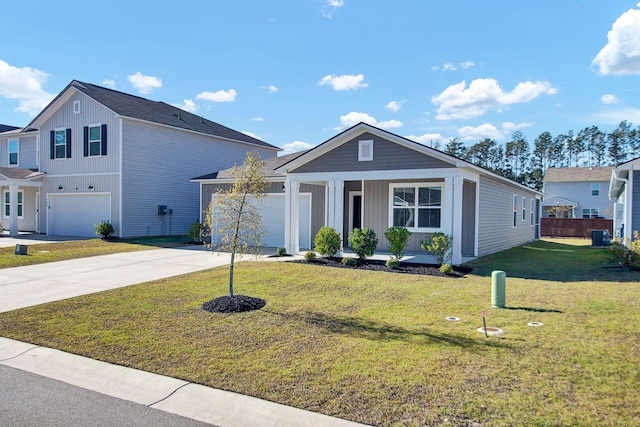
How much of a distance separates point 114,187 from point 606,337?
21.4m

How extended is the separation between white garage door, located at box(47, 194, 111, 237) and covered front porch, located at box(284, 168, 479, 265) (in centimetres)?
1214

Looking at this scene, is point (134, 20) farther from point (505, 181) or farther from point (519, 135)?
point (519, 135)

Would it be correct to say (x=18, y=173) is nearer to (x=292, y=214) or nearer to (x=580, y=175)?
(x=292, y=214)

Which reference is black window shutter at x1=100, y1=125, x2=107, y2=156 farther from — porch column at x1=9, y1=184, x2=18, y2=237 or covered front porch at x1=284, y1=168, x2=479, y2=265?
covered front porch at x1=284, y1=168, x2=479, y2=265

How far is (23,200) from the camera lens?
26906mm

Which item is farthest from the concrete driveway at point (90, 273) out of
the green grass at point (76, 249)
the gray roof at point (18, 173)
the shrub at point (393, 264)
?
the gray roof at point (18, 173)

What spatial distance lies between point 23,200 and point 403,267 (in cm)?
2497

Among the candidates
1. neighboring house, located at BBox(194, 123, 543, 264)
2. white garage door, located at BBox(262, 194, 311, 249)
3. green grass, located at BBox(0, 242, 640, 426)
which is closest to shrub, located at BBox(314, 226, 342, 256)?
neighboring house, located at BBox(194, 123, 543, 264)

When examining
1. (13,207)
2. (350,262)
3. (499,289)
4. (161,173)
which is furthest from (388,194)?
(13,207)

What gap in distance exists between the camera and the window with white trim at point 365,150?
14.1 metres

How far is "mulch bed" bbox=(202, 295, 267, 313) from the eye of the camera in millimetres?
7574

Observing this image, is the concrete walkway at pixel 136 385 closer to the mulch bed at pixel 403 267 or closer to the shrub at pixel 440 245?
the mulch bed at pixel 403 267

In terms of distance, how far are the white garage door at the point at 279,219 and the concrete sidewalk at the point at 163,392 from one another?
12414 millimetres

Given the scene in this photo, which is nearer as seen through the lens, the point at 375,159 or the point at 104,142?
the point at 375,159
